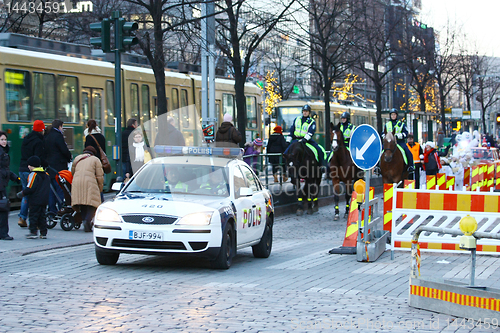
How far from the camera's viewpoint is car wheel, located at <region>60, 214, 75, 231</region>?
14602 millimetres

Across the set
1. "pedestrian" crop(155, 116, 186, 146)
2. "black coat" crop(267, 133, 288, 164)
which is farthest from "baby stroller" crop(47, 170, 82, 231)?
"black coat" crop(267, 133, 288, 164)

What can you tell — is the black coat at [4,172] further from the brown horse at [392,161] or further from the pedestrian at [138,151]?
the brown horse at [392,161]

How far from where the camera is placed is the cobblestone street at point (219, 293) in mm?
6844

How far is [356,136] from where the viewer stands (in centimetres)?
1209

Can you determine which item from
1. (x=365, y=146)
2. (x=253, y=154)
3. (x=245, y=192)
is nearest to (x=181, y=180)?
(x=245, y=192)

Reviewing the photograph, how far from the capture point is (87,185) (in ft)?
46.8

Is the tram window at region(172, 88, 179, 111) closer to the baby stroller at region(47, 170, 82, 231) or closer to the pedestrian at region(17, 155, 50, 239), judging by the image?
the baby stroller at region(47, 170, 82, 231)

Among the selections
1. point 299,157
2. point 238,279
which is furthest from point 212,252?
point 299,157

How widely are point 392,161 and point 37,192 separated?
952cm

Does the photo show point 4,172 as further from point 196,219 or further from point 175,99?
point 175,99

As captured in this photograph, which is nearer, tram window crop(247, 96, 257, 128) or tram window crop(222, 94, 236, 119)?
tram window crop(222, 94, 236, 119)

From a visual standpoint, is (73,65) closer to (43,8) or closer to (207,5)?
(207,5)

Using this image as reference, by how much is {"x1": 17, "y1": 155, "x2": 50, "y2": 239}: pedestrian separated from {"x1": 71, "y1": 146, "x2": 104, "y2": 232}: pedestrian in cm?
124

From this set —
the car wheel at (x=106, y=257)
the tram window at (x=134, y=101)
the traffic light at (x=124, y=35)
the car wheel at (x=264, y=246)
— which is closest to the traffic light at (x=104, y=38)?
the traffic light at (x=124, y=35)
